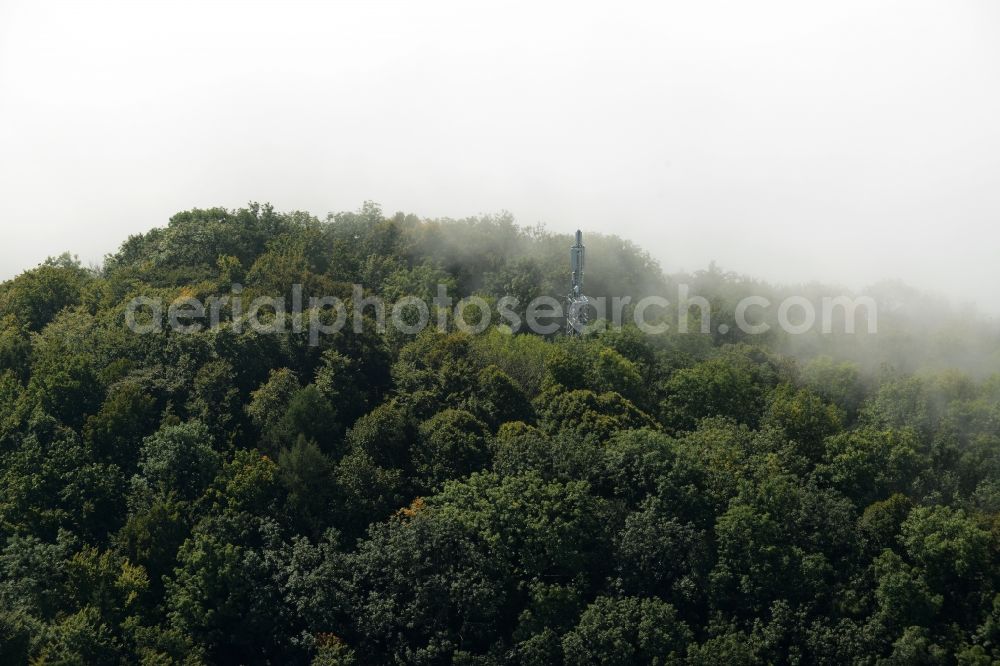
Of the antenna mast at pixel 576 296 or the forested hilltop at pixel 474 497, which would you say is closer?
the forested hilltop at pixel 474 497

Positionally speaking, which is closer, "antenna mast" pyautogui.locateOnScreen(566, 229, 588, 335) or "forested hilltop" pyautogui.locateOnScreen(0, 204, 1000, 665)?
"forested hilltop" pyautogui.locateOnScreen(0, 204, 1000, 665)

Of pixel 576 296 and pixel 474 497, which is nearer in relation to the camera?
pixel 474 497

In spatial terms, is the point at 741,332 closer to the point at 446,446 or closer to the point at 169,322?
the point at 446,446

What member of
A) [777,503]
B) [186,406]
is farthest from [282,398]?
[777,503]

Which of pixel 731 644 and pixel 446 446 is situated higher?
pixel 446 446

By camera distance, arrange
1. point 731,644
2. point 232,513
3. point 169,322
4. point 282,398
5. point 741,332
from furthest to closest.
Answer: point 741,332, point 169,322, point 282,398, point 232,513, point 731,644

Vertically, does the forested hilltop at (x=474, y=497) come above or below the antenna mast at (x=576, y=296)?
below

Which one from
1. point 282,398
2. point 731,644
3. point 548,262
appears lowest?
point 731,644

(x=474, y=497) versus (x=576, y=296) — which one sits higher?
(x=576, y=296)
